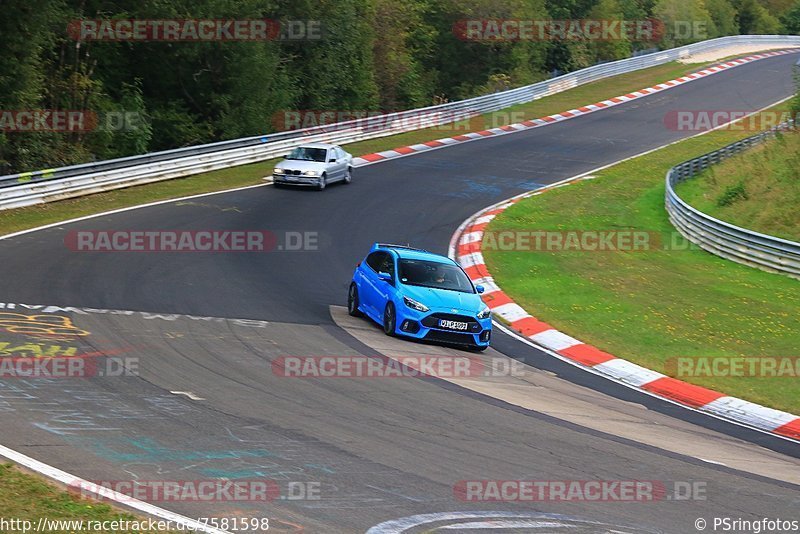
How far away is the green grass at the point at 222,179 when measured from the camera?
2431 cm

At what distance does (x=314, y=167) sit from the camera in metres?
30.7

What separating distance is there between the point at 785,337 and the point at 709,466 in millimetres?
8156

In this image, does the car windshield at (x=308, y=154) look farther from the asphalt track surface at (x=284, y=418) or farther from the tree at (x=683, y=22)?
the tree at (x=683, y=22)

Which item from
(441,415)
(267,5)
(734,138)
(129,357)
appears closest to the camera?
(441,415)

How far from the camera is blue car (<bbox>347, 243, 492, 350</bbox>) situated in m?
16.3

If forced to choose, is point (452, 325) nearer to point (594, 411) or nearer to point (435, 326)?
point (435, 326)

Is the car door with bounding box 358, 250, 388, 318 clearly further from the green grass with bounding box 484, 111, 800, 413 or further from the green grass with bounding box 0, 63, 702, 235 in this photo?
the green grass with bounding box 0, 63, 702, 235

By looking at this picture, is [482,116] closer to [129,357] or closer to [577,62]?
[577,62]

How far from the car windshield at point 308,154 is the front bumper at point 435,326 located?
15.6m

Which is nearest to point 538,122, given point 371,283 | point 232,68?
point 232,68

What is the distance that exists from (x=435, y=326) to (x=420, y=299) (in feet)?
1.67

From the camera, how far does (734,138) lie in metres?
44.8

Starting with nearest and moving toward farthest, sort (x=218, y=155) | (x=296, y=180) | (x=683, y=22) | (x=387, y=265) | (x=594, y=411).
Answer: (x=594, y=411) → (x=387, y=265) → (x=296, y=180) → (x=218, y=155) → (x=683, y=22)

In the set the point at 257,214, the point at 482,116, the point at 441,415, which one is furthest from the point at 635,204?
the point at 441,415
